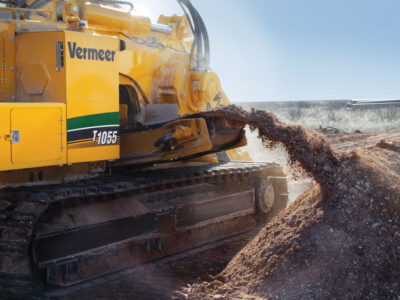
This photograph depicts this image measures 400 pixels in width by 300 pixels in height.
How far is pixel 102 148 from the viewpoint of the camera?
5824 mm

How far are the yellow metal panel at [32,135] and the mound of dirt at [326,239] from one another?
1913mm

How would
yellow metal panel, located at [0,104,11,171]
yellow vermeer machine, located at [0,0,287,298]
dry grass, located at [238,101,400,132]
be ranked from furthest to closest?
dry grass, located at [238,101,400,132] → yellow vermeer machine, located at [0,0,287,298] → yellow metal panel, located at [0,104,11,171]

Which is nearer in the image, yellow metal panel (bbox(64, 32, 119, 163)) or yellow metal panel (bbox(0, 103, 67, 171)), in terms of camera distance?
yellow metal panel (bbox(0, 103, 67, 171))

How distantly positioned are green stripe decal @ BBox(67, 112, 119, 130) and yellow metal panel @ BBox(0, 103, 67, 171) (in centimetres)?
13

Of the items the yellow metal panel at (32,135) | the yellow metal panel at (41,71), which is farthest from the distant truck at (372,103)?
the yellow metal panel at (32,135)

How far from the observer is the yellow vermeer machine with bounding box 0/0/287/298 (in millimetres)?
5070

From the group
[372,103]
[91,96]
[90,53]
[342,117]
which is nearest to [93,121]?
[91,96]

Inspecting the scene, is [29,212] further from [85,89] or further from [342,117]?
[342,117]

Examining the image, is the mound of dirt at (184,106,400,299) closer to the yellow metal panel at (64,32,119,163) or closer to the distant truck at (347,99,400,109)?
the yellow metal panel at (64,32,119,163)

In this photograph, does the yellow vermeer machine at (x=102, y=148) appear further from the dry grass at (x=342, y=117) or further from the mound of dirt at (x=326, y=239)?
the dry grass at (x=342, y=117)

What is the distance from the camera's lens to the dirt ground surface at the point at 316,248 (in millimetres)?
4984

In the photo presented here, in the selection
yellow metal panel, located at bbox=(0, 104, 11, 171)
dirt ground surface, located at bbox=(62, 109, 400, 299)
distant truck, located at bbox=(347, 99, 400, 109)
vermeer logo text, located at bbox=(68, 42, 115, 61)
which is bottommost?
dirt ground surface, located at bbox=(62, 109, 400, 299)

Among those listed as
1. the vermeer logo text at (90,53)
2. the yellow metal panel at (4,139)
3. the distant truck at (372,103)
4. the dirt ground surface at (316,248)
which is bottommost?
the dirt ground surface at (316,248)

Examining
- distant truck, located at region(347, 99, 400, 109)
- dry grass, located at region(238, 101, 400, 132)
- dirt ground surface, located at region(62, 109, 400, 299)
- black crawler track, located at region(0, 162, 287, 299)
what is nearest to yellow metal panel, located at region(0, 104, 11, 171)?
black crawler track, located at region(0, 162, 287, 299)
